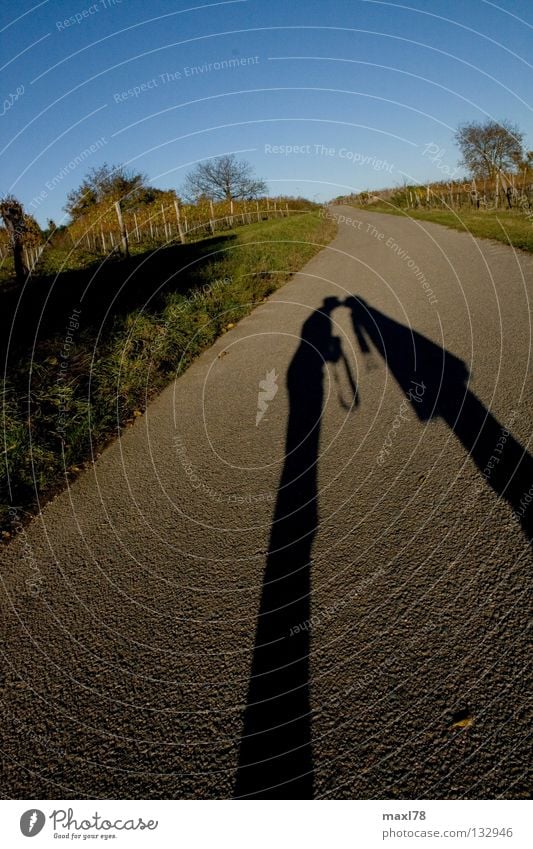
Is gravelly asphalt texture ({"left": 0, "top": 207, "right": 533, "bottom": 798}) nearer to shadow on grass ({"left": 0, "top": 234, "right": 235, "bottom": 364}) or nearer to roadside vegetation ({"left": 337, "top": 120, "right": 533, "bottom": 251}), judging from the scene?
shadow on grass ({"left": 0, "top": 234, "right": 235, "bottom": 364})

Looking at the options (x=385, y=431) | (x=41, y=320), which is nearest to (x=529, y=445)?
(x=385, y=431)

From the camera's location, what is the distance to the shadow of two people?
6.41 ft

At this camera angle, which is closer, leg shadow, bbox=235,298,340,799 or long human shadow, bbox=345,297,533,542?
leg shadow, bbox=235,298,340,799

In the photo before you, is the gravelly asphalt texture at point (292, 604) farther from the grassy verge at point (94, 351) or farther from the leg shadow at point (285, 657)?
the grassy verge at point (94, 351)

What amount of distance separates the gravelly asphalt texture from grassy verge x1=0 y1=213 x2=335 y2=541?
1.45 ft

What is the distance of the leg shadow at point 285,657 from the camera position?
1892mm

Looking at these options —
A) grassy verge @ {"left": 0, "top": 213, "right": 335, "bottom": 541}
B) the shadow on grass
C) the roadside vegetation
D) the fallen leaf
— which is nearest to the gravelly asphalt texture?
the fallen leaf

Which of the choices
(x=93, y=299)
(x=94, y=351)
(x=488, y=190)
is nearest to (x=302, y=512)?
(x=94, y=351)

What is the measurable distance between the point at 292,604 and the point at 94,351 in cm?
506

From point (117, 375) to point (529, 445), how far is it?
4.90 m

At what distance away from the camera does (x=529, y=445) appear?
3596mm

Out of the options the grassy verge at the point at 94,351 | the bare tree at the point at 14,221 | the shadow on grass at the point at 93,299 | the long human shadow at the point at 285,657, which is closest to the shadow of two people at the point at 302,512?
the long human shadow at the point at 285,657

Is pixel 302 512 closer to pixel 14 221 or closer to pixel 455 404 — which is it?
pixel 455 404
